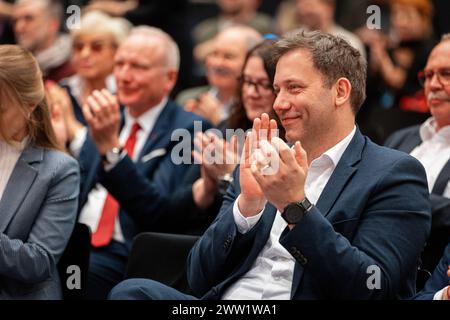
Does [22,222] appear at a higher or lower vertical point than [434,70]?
lower

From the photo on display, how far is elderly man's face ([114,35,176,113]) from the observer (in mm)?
4453

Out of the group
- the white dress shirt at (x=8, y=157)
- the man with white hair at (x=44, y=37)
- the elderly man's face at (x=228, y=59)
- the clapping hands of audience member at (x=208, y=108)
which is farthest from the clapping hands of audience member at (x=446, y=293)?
the man with white hair at (x=44, y=37)

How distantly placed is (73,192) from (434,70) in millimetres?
1586

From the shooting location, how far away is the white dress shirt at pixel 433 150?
3528 millimetres

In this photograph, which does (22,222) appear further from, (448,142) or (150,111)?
(448,142)

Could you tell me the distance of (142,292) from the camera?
8.51ft

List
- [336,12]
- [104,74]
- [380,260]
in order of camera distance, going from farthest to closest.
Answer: [336,12] → [104,74] → [380,260]

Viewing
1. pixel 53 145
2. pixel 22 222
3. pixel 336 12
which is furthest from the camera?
pixel 336 12

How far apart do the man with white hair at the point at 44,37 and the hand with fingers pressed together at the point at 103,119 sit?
2283 millimetres

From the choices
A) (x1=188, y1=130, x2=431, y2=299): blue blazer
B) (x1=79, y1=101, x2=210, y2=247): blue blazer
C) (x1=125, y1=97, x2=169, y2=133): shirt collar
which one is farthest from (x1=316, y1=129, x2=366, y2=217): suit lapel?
(x1=125, y1=97, x2=169, y2=133): shirt collar

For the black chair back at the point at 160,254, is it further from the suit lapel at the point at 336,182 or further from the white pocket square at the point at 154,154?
the white pocket square at the point at 154,154
